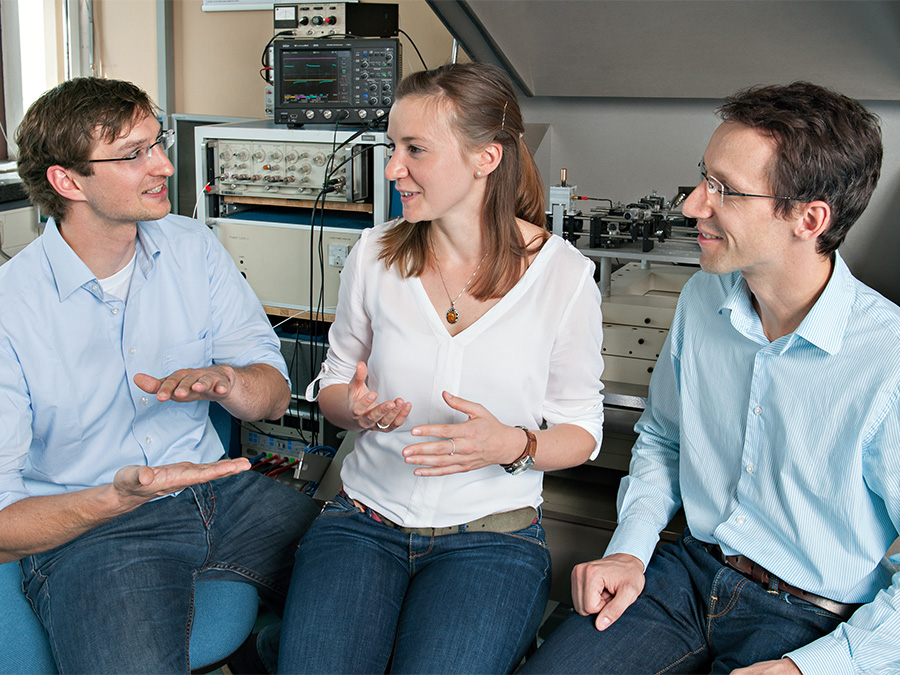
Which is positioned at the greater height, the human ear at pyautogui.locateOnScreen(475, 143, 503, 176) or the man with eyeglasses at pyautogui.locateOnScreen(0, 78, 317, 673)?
the human ear at pyautogui.locateOnScreen(475, 143, 503, 176)

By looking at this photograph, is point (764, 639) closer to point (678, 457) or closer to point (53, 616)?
point (678, 457)

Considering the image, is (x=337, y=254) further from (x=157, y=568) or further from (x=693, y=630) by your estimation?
(x=693, y=630)

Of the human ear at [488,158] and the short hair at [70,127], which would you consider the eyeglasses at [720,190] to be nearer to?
the human ear at [488,158]

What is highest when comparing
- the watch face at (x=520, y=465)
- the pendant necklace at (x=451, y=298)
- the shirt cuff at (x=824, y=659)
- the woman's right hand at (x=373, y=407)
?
the pendant necklace at (x=451, y=298)

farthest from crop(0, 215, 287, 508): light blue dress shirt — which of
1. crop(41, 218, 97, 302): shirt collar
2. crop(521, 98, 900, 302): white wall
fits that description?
crop(521, 98, 900, 302): white wall

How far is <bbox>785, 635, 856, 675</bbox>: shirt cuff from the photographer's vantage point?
1.05 meters

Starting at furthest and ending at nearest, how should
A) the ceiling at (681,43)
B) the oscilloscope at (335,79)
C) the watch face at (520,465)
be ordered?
the oscilloscope at (335,79), the ceiling at (681,43), the watch face at (520,465)

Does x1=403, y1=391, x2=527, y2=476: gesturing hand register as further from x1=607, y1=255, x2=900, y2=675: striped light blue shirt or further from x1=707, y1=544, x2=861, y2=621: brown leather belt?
x1=707, y1=544, x2=861, y2=621: brown leather belt

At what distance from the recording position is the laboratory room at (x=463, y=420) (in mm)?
1149

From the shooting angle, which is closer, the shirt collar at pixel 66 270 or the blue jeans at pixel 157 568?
the blue jeans at pixel 157 568

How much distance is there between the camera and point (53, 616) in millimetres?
1189

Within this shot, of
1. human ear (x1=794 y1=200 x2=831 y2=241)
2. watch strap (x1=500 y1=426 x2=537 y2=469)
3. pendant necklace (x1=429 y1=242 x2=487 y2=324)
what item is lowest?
watch strap (x1=500 y1=426 x2=537 y2=469)

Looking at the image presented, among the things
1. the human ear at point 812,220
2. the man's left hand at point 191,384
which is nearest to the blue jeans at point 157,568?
the man's left hand at point 191,384

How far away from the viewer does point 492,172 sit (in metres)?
1.43
